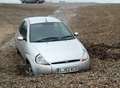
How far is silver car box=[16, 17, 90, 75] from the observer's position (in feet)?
36.0

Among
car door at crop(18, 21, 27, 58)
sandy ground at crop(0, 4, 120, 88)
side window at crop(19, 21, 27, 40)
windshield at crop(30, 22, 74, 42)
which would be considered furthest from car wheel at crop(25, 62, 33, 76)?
side window at crop(19, 21, 27, 40)

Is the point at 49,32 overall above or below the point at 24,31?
above

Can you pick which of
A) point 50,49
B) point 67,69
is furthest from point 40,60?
point 67,69

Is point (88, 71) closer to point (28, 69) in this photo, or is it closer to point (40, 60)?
point (40, 60)

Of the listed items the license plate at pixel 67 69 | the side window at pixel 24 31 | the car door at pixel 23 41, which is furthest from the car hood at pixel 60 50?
the side window at pixel 24 31

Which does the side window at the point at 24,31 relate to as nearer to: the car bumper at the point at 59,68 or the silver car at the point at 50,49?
the silver car at the point at 50,49

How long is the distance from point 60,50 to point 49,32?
1465 mm

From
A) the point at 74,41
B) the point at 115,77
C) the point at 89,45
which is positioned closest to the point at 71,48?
the point at 74,41

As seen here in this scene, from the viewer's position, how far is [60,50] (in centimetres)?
1148

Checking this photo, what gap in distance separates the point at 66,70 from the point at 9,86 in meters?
2.06

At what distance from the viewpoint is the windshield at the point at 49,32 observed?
40.9 feet

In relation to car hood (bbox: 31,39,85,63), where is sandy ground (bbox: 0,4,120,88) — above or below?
below

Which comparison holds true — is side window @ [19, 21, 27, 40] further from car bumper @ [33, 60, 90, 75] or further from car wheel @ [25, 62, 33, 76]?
car bumper @ [33, 60, 90, 75]

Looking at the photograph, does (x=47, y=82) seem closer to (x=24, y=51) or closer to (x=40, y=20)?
(x=24, y=51)
